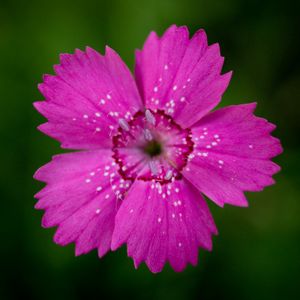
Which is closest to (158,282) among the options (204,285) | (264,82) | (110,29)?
(204,285)

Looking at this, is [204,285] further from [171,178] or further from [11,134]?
[11,134]

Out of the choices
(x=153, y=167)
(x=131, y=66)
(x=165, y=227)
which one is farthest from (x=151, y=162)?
(x=131, y=66)

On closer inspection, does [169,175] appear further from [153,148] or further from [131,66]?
[131,66]

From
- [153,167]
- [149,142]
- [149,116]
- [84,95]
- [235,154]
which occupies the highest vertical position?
[84,95]

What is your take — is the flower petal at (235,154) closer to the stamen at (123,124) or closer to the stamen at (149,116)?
the stamen at (149,116)

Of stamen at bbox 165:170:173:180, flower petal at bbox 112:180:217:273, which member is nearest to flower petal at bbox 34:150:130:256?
flower petal at bbox 112:180:217:273

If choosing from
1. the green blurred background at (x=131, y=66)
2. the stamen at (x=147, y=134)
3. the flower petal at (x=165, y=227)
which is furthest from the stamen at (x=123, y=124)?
the green blurred background at (x=131, y=66)

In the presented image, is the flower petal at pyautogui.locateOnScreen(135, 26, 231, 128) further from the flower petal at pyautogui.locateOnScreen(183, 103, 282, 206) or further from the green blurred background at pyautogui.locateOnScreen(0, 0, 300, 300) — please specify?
the green blurred background at pyautogui.locateOnScreen(0, 0, 300, 300)
